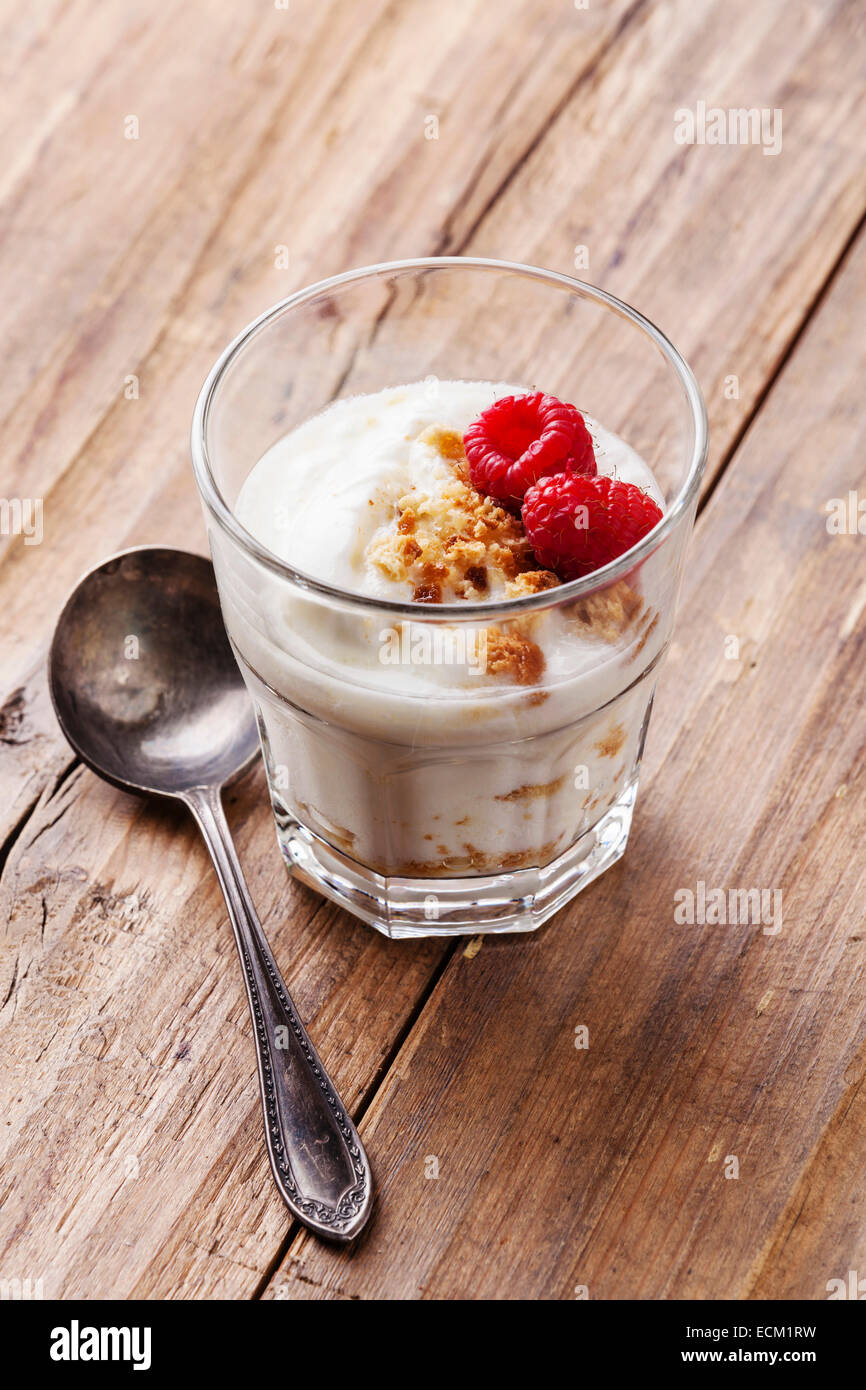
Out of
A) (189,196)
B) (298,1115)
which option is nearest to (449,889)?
(298,1115)

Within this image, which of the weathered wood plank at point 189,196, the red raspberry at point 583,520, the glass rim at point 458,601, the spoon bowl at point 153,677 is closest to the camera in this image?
the glass rim at point 458,601

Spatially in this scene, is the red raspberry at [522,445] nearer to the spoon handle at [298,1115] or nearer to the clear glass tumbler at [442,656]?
the clear glass tumbler at [442,656]

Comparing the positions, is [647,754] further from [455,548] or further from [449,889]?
[455,548]

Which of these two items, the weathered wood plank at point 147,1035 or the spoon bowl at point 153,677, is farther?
the spoon bowl at point 153,677

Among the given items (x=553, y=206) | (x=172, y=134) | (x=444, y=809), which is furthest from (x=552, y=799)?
(x=172, y=134)

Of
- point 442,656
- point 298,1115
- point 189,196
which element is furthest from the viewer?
point 189,196

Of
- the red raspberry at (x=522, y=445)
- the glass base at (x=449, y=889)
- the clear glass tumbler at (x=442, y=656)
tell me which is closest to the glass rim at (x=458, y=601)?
the clear glass tumbler at (x=442, y=656)

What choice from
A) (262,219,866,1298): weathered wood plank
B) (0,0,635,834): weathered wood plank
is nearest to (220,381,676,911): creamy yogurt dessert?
(262,219,866,1298): weathered wood plank
